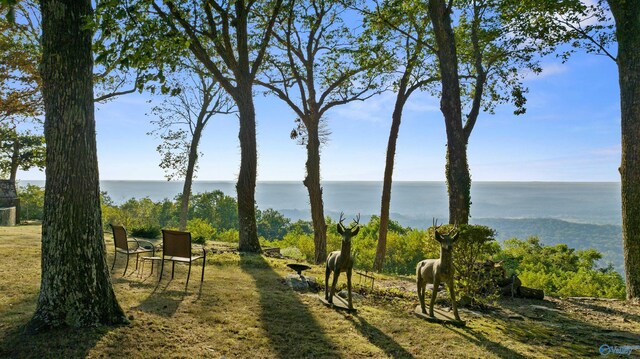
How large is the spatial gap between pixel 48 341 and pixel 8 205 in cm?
2844

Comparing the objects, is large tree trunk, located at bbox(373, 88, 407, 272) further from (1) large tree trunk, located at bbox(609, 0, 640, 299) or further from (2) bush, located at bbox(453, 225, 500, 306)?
(2) bush, located at bbox(453, 225, 500, 306)

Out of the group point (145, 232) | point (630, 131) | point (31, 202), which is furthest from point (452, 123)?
point (31, 202)

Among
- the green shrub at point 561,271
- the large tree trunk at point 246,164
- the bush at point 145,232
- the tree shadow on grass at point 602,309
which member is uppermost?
the large tree trunk at point 246,164

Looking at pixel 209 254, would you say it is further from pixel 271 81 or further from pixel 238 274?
pixel 271 81

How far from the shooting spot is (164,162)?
2969 centimetres

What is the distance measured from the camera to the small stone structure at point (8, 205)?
962 inches

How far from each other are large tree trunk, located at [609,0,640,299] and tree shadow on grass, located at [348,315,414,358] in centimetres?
897

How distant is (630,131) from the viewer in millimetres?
11438

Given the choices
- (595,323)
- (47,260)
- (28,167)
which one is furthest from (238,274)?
(28,167)

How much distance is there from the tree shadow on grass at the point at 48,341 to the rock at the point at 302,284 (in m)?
4.91

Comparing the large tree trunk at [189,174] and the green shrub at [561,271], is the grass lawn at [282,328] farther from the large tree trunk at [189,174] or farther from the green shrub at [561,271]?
the green shrub at [561,271]

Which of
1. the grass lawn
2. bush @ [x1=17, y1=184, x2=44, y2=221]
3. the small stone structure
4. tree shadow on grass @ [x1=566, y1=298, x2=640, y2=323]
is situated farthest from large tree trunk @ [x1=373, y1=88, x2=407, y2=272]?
bush @ [x1=17, y1=184, x2=44, y2=221]

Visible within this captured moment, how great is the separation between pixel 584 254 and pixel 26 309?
51161mm

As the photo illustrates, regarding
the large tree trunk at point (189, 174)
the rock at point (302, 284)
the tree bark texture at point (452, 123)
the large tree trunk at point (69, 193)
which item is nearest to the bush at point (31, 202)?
the large tree trunk at point (189, 174)
